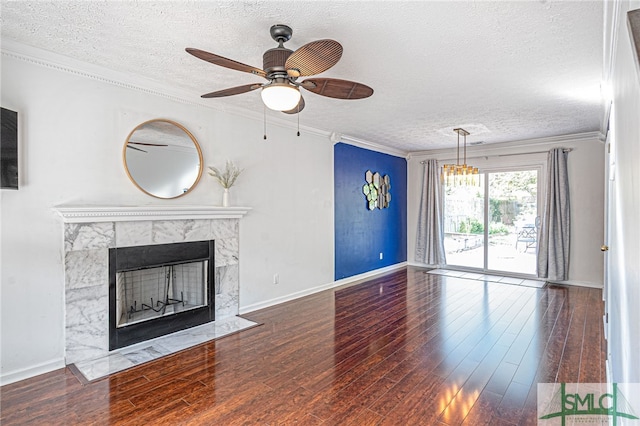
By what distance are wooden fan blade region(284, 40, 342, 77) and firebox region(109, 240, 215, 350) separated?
2328 mm

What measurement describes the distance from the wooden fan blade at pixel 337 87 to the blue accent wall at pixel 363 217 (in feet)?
10.3

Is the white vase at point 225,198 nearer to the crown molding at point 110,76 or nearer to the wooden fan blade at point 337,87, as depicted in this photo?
the crown molding at point 110,76

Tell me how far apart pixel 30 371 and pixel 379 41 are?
3.69 metres

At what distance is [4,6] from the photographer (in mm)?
2154

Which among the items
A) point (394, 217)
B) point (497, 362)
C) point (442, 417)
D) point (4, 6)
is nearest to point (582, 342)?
point (497, 362)

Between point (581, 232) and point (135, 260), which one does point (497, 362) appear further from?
point (581, 232)

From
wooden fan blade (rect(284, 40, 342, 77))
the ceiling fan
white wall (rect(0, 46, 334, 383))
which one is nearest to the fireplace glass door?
white wall (rect(0, 46, 334, 383))

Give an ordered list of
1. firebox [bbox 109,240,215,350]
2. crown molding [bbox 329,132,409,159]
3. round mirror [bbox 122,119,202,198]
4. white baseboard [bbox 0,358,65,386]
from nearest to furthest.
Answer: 1. white baseboard [bbox 0,358,65,386]
2. firebox [bbox 109,240,215,350]
3. round mirror [bbox 122,119,202,198]
4. crown molding [bbox 329,132,409,159]

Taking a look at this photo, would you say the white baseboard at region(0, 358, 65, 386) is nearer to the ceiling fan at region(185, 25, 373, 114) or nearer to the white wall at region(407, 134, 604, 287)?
the ceiling fan at region(185, 25, 373, 114)

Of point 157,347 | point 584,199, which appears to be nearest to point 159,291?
point 157,347

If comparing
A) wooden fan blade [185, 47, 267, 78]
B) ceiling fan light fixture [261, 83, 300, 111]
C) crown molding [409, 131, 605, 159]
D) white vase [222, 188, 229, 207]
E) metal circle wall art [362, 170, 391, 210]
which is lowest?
white vase [222, 188, 229, 207]

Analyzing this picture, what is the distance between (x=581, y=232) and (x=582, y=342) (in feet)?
10.2

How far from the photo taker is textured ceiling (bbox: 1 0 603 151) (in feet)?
7.07

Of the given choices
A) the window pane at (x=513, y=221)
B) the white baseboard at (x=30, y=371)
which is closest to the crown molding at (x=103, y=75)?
the white baseboard at (x=30, y=371)
